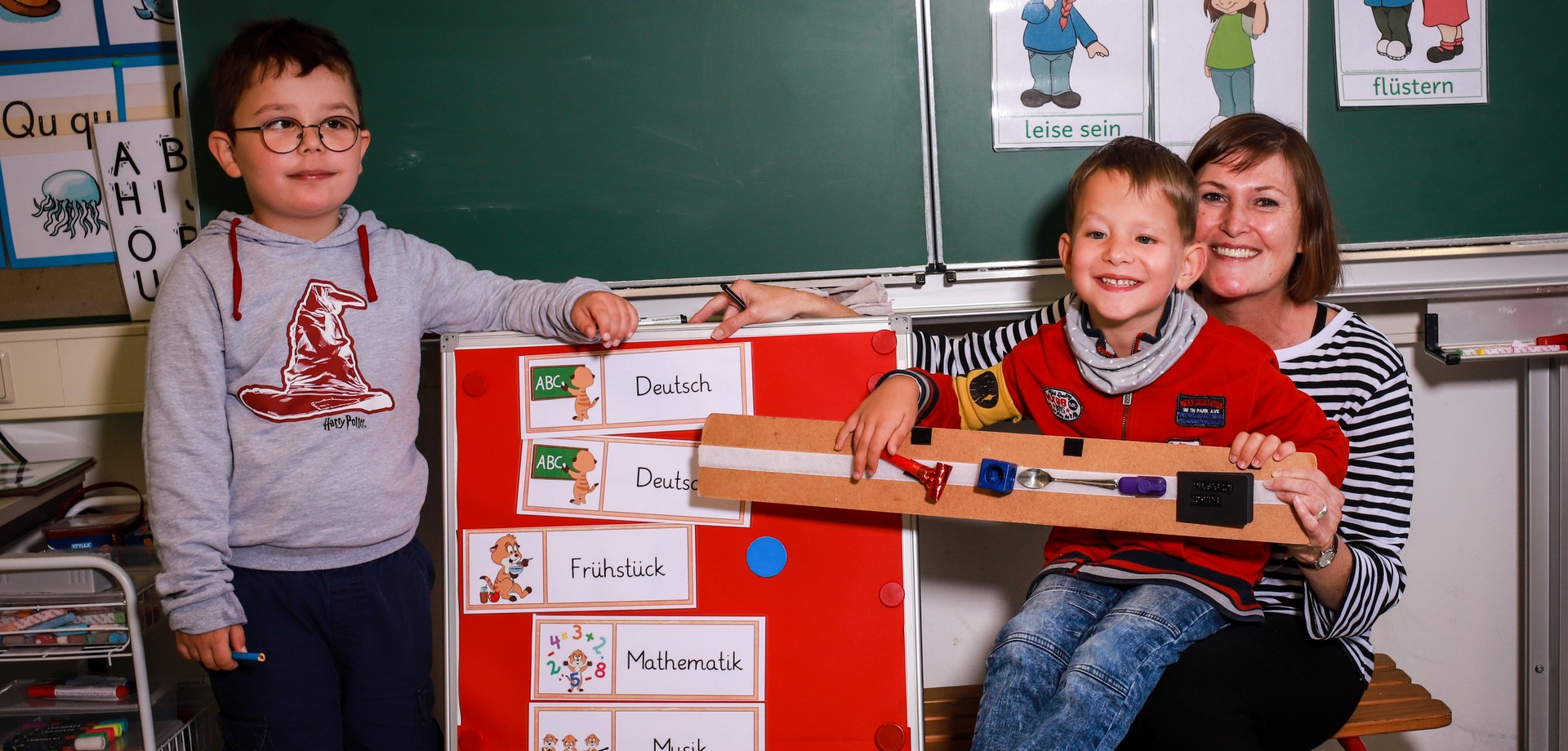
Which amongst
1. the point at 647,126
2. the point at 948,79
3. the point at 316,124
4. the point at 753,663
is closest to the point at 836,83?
the point at 948,79

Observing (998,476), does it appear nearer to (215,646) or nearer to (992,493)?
(992,493)

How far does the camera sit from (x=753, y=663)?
5.64 ft

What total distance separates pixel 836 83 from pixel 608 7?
1.56 feet

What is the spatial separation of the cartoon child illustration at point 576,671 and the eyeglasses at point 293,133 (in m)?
0.95

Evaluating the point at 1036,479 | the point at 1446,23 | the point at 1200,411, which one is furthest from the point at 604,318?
the point at 1446,23

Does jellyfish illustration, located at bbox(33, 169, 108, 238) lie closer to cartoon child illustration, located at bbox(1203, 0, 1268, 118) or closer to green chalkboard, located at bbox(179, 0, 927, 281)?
green chalkboard, located at bbox(179, 0, 927, 281)

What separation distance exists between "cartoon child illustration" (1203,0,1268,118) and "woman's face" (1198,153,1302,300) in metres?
0.36

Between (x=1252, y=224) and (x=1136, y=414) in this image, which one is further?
(x=1252, y=224)

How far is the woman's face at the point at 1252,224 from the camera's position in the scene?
1.67 metres

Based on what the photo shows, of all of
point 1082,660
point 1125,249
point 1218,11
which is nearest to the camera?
point 1082,660

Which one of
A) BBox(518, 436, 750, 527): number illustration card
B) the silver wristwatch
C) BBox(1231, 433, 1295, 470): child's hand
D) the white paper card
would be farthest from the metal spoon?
the white paper card

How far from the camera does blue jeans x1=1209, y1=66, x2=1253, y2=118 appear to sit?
1964mm

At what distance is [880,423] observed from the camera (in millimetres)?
1547

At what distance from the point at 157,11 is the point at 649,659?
1.69 m
